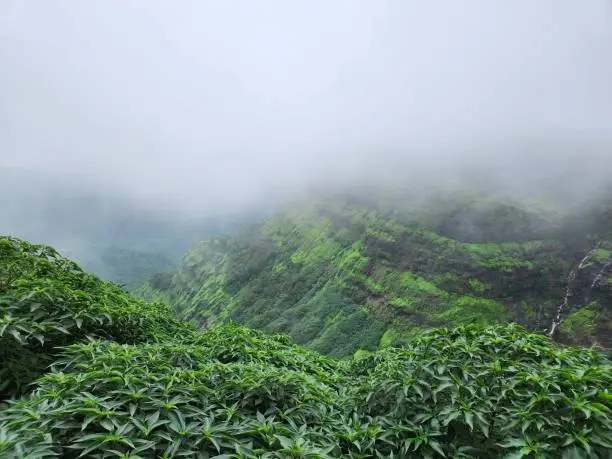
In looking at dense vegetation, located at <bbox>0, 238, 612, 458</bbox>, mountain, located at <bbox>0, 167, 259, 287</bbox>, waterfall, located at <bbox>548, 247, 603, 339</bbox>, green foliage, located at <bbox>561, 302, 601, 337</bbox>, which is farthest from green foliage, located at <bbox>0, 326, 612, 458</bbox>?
mountain, located at <bbox>0, 167, 259, 287</bbox>

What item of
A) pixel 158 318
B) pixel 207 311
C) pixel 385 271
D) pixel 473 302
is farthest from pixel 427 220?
pixel 158 318

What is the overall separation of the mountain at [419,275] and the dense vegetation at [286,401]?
123ft

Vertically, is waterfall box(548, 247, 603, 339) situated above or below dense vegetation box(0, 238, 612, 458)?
below

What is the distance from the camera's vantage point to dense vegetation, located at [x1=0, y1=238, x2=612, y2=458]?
280cm

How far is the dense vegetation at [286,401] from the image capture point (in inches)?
110

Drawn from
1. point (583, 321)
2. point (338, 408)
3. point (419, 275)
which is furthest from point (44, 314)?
point (419, 275)

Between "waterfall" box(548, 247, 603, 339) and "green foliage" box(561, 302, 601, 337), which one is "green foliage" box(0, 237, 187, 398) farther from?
"waterfall" box(548, 247, 603, 339)

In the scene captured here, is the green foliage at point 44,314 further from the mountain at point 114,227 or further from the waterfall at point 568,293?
the mountain at point 114,227

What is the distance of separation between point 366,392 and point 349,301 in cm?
5539

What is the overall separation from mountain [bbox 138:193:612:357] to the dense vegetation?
3752cm

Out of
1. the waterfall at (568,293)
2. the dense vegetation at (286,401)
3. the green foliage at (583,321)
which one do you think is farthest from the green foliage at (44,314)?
the waterfall at (568,293)

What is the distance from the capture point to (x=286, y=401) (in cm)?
389

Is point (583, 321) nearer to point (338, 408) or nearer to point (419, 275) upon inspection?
point (419, 275)

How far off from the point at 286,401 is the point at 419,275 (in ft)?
184
